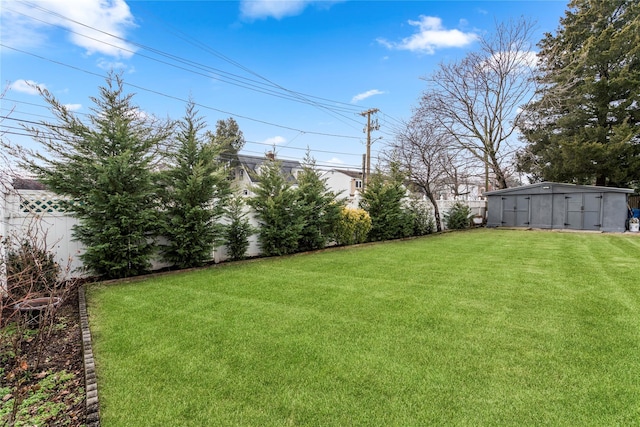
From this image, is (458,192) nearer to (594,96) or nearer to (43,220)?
(594,96)

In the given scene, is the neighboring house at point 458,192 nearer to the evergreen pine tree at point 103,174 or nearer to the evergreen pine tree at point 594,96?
the evergreen pine tree at point 594,96

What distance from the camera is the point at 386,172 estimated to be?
10875mm

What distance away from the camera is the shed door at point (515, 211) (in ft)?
49.0

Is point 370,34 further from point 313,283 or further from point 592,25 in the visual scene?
point 592,25

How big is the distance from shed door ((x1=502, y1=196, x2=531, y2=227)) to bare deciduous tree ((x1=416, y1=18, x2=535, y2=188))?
2.12 meters

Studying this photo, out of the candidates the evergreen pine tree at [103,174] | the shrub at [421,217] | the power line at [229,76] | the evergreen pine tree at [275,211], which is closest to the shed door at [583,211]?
the shrub at [421,217]

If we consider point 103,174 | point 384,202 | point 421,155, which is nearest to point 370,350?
point 103,174

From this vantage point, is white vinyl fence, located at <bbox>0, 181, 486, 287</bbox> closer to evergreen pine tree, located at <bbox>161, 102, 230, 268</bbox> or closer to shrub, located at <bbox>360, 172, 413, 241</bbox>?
evergreen pine tree, located at <bbox>161, 102, 230, 268</bbox>

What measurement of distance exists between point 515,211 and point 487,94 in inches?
239

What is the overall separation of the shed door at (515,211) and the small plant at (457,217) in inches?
89.4

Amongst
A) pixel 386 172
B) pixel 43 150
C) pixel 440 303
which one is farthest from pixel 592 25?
pixel 43 150

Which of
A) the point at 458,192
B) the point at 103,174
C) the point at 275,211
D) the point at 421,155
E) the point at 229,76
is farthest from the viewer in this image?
the point at 458,192

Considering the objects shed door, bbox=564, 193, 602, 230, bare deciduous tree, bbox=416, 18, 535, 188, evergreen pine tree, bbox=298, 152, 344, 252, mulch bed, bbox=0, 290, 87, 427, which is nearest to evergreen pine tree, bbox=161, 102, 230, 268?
mulch bed, bbox=0, 290, 87, 427

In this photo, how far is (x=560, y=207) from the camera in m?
14.0
